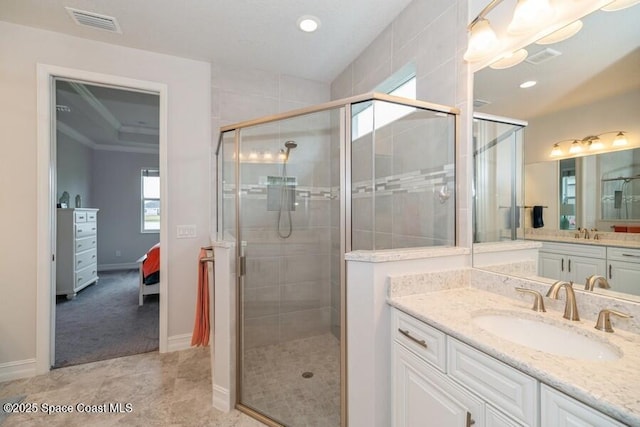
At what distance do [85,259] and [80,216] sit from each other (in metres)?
0.71

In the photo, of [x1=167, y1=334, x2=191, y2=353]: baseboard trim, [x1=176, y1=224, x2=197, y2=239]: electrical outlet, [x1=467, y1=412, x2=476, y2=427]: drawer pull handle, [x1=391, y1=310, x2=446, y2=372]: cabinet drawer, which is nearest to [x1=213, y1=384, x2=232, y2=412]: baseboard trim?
[x1=167, y1=334, x2=191, y2=353]: baseboard trim

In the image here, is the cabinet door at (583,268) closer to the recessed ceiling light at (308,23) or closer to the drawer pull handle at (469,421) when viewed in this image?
the drawer pull handle at (469,421)

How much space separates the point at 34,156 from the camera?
2197mm

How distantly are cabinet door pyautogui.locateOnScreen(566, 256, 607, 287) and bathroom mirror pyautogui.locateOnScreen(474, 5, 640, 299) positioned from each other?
0.30 ft

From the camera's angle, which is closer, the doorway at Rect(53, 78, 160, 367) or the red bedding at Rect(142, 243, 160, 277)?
the doorway at Rect(53, 78, 160, 367)

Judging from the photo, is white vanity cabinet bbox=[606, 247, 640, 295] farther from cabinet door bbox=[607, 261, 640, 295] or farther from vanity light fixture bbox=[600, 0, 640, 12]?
vanity light fixture bbox=[600, 0, 640, 12]

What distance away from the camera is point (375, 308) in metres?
1.36

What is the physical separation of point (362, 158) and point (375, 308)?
82cm

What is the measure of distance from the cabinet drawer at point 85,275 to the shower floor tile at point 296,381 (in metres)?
3.80

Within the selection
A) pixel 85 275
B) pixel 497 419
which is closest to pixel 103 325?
pixel 85 275

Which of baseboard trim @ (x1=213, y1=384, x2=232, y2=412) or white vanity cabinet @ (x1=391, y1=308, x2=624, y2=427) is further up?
white vanity cabinet @ (x1=391, y1=308, x2=624, y2=427)

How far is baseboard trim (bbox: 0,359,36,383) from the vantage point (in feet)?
6.93

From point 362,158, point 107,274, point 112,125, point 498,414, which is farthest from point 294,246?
point 107,274

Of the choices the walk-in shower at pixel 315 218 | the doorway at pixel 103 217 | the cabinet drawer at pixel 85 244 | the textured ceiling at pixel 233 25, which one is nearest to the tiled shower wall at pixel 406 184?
the walk-in shower at pixel 315 218
